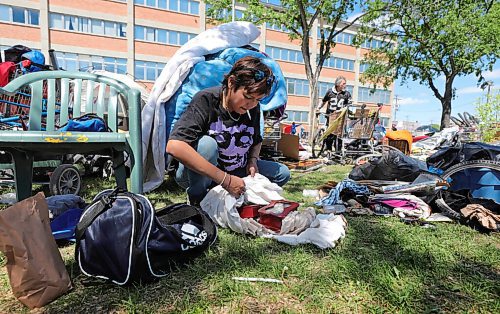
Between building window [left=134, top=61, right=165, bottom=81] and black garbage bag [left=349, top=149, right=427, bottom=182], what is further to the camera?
building window [left=134, top=61, right=165, bottom=81]

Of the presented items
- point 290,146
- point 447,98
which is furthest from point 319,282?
point 447,98

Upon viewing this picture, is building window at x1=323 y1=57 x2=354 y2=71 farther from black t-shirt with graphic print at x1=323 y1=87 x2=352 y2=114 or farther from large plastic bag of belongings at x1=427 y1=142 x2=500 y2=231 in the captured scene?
large plastic bag of belongings at x1=427 y1=142 x2=500 y2=231

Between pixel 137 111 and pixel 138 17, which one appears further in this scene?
pixel 138 17

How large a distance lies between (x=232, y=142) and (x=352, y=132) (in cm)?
498

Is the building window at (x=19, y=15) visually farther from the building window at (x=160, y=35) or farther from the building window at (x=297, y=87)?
the building window at (x=297, y=87)

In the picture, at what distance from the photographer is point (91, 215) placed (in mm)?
1390

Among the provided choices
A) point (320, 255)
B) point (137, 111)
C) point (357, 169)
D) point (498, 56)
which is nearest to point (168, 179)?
point (137, 111)

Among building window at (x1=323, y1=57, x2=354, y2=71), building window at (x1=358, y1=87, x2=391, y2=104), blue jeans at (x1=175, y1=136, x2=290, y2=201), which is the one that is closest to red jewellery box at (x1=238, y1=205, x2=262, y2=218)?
blue jeans at (x1=175, y1=136, x2=290, y2=201)

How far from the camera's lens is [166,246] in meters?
1.45

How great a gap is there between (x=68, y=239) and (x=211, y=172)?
889mm

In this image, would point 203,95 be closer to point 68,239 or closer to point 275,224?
point 275,224

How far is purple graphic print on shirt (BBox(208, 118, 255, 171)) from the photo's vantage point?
7.19ft

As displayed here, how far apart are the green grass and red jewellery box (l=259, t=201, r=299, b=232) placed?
0.14m

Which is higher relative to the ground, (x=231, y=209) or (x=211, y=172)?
(x=211, y=172)
